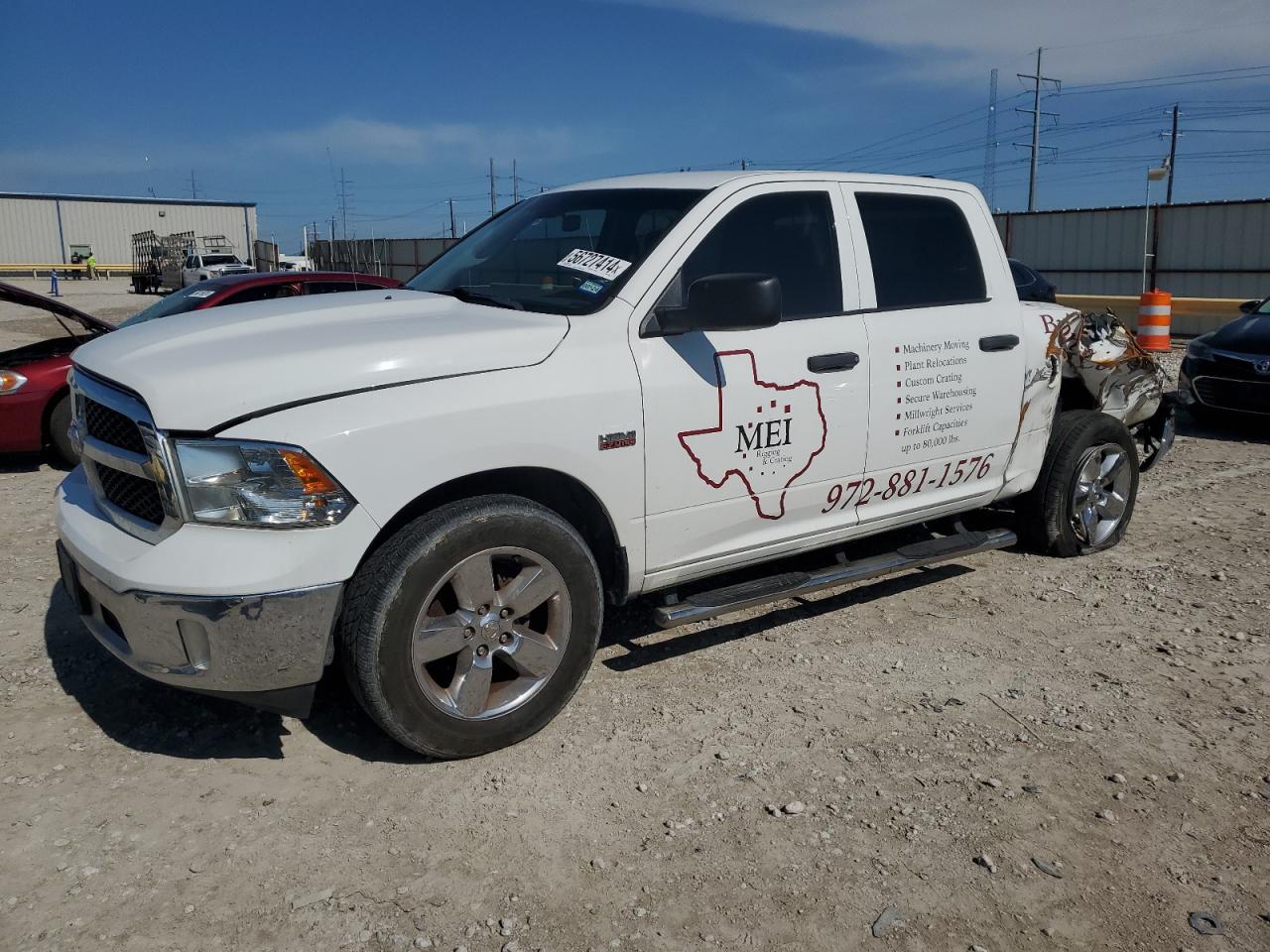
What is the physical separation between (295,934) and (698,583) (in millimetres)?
2771

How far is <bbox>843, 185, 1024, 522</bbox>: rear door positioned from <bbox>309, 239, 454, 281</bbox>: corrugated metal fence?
2958 cm

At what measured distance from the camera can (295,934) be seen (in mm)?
2648

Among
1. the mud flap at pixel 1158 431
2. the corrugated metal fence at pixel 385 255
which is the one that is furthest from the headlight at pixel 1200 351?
the corrugated metal fence at pixel 385 255

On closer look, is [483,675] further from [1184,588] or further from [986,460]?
[1184,588]

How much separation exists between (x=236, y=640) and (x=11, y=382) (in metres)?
5.66

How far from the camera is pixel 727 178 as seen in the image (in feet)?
13.6

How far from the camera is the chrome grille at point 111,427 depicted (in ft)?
10.7

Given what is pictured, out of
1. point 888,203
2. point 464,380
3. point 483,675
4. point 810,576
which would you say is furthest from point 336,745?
point 888,203

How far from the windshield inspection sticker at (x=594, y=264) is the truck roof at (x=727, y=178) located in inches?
19.7

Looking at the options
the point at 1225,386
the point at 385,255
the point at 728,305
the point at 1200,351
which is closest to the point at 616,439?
the point at 728,305

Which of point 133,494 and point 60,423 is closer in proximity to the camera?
point 133,494

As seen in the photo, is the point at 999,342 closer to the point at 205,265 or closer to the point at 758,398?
the point at 758,398

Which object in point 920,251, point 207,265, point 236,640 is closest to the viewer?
point 236,640

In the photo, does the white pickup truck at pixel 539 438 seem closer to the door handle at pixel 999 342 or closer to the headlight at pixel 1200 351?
the door handle at pixel 999 342
